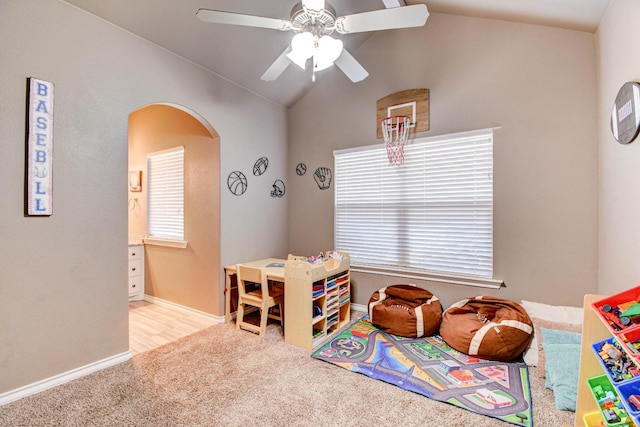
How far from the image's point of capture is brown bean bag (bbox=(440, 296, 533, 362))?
7.44ft

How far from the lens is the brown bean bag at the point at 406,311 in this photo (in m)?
2.73

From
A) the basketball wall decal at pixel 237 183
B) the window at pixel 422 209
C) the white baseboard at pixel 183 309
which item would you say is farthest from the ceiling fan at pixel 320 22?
the white baseboard at pixel 183 309

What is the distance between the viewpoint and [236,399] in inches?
75.4

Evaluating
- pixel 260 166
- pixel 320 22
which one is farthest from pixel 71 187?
pixel 320 22

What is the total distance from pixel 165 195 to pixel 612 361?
14.1 ft

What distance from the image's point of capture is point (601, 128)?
227 cm

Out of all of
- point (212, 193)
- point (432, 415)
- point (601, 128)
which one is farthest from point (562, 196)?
point (212, 193)

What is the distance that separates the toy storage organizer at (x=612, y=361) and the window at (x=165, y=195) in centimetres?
373

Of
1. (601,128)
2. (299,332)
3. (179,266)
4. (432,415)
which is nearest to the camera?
(432,415)

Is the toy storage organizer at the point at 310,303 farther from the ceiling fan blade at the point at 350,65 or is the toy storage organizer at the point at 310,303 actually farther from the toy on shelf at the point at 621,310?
the toy on shelf at the point at 621,310

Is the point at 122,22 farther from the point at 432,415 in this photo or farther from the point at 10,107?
the point at 432,415

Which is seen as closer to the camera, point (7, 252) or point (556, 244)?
point (7, 252)

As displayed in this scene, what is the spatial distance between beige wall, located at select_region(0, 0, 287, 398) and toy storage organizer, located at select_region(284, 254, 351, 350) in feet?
4.63

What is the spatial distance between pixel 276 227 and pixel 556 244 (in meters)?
3.03
